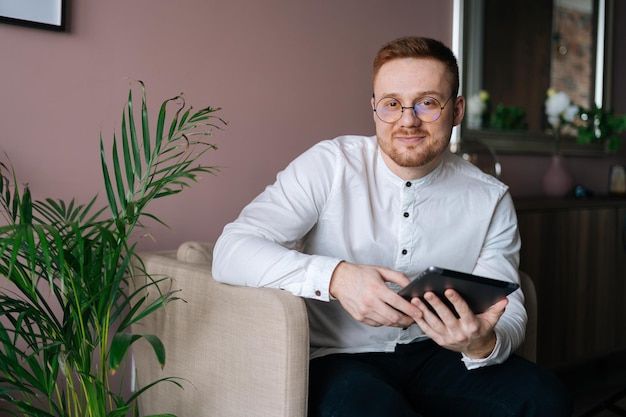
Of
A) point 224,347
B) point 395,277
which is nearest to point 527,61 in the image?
point 395,277

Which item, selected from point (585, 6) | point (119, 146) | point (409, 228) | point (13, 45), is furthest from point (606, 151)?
point (13, 45)

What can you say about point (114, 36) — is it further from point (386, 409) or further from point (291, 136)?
point (386, 409)

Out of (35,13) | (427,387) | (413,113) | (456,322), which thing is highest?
(35,13)

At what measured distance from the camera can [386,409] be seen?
1537 millimetres

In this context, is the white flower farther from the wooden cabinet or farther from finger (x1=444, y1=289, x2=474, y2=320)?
finger (x1=444, y1=289, x2=474, y2=320)

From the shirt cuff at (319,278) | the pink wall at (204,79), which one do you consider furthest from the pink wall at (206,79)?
the shirt cuff at (319,278)

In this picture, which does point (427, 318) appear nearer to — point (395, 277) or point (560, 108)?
point (395, 277)

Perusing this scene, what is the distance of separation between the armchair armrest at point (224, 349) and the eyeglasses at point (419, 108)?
0.59m

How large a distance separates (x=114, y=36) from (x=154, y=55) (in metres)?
0.15

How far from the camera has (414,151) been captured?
1.88 meters

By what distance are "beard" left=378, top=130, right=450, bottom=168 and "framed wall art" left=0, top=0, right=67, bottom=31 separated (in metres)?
1.08

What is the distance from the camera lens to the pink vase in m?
3.74

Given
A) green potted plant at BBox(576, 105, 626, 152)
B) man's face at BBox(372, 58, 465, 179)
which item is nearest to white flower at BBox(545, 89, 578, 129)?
green potted plant at BBox(576, 105, 626, 152)

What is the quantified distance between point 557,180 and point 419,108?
214 centimetres
